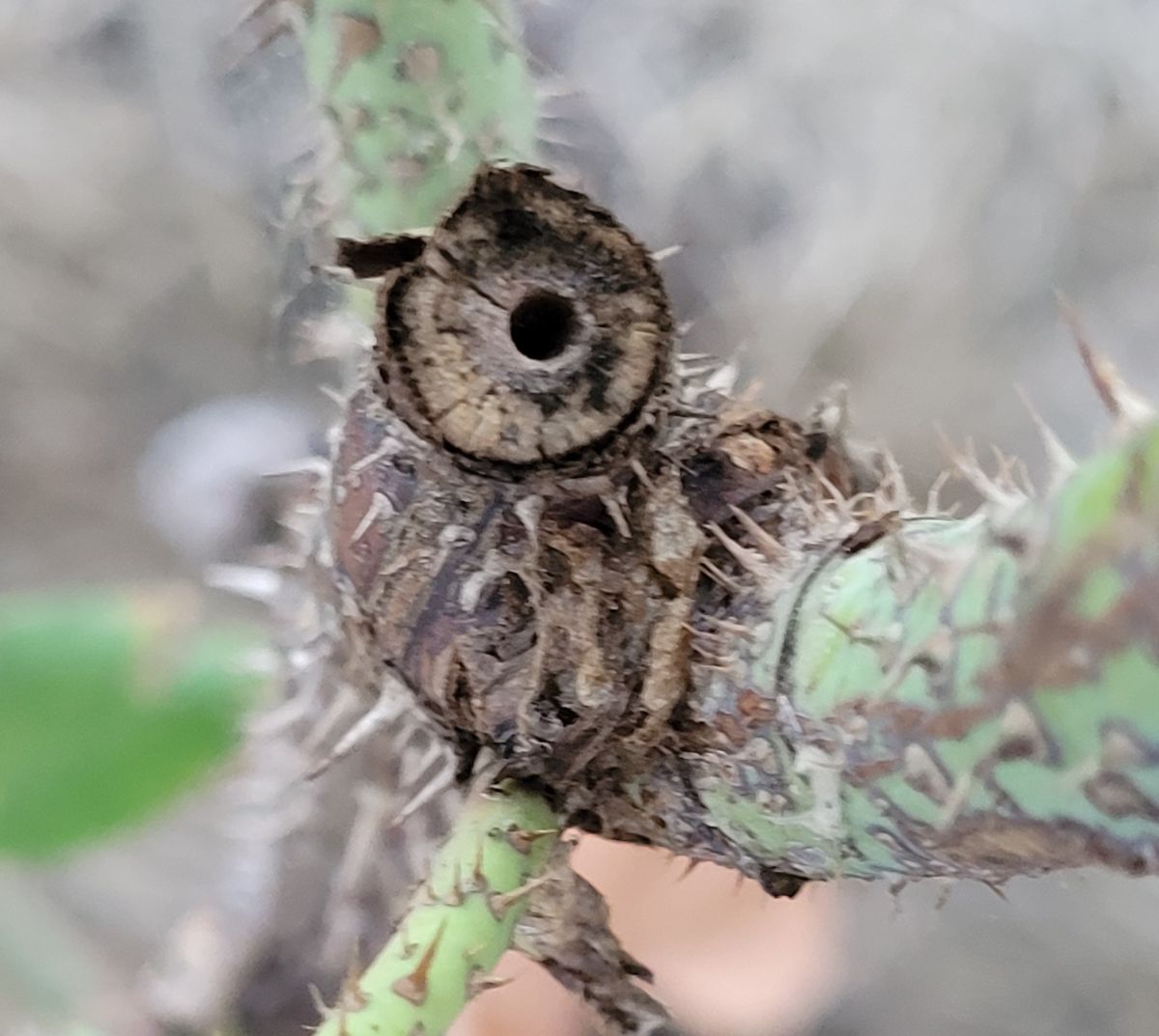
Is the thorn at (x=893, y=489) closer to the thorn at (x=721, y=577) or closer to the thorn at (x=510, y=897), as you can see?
the thorn at (x=721, y=577)

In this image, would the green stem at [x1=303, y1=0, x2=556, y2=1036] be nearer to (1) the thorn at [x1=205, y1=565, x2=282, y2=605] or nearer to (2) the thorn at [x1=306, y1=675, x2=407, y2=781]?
(2) the thorn at [x1=306, y1=675, x2=407, y2=781]

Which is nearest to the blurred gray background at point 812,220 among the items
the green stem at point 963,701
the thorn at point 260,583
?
the thorn at point 260,583

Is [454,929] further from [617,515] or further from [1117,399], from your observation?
[1117,399]

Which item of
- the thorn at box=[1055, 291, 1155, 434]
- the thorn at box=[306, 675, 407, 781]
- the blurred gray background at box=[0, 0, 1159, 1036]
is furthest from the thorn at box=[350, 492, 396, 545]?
the blurred gray background at box=[0, 0, 1159, 1036]

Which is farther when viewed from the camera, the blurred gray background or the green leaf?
the blurred gray background

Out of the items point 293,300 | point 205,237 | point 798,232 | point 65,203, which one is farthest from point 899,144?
point 65,203

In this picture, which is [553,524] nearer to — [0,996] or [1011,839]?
[1011,839]

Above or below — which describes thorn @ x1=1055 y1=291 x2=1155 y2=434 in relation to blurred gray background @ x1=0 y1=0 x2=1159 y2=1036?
below
